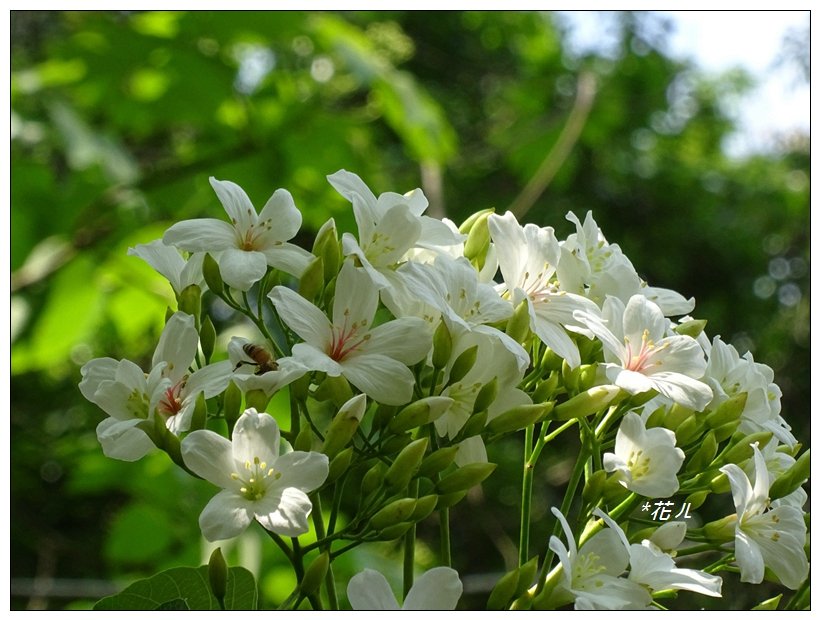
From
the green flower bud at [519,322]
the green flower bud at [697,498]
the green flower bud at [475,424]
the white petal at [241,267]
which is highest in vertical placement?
the green flower bud at [519,322]

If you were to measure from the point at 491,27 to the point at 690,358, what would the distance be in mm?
5294

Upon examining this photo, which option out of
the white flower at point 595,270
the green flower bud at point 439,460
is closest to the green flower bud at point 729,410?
the white flower at point 595,270

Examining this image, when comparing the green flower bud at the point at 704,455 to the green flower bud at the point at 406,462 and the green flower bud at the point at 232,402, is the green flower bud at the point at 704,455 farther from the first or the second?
the green flower bud at the point at 232,402

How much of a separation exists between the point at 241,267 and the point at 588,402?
26 centimetres

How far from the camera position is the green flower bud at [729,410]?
68 centimetres

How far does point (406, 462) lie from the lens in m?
0.60

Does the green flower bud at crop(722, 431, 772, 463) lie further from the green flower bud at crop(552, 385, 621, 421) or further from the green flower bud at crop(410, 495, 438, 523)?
the green flower bud at crop(410, 495, 438, 523)

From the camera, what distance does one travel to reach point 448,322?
24.2 inches

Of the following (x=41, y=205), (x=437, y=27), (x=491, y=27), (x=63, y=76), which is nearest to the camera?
(x=41, y=205)

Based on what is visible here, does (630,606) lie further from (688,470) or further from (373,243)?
(373,243)

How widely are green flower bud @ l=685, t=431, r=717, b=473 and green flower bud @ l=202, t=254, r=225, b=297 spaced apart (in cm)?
39

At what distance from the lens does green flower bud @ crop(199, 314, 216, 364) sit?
0.70m

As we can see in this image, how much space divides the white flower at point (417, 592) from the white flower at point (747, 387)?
0.86 feet
